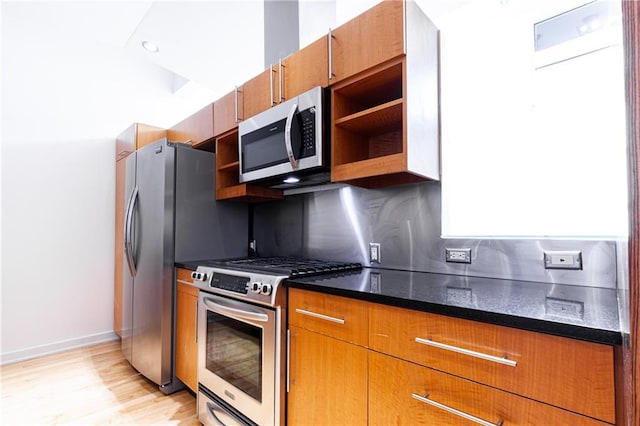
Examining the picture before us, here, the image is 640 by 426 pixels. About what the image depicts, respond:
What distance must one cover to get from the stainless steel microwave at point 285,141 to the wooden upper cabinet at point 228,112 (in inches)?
6.2

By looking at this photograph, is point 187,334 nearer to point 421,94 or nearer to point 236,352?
point 236,352

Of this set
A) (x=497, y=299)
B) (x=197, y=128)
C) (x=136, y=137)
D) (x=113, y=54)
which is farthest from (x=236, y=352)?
(x=113, y=54)

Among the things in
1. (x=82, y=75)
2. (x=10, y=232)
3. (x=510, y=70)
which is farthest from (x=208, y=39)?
(x=10, y=232)

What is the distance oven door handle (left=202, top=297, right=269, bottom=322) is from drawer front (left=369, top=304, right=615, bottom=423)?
2.15 feet

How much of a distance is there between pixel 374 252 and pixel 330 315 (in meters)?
0.73

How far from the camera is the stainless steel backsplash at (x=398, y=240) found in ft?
4.30

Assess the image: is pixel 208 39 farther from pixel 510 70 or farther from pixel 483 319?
pixel 483 319

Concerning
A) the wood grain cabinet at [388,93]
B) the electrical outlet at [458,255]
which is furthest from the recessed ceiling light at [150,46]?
the electrical outlet at [458,255]

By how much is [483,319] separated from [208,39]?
2.75 m

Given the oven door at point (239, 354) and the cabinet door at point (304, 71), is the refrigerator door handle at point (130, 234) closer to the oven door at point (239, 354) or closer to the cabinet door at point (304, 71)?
the oven door at point (239, 354)

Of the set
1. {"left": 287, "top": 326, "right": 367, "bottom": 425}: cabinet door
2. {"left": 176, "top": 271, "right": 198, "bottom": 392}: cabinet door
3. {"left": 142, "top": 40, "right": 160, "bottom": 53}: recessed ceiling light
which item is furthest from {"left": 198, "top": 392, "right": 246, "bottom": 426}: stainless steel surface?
{"left": 142, "top": 40, "right": 160, "bottom": 53}: recessed ceiling light

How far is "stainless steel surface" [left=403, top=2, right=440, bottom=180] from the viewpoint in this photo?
1.44 meters

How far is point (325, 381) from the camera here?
127 centimetres

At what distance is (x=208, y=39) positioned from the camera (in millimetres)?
2557
